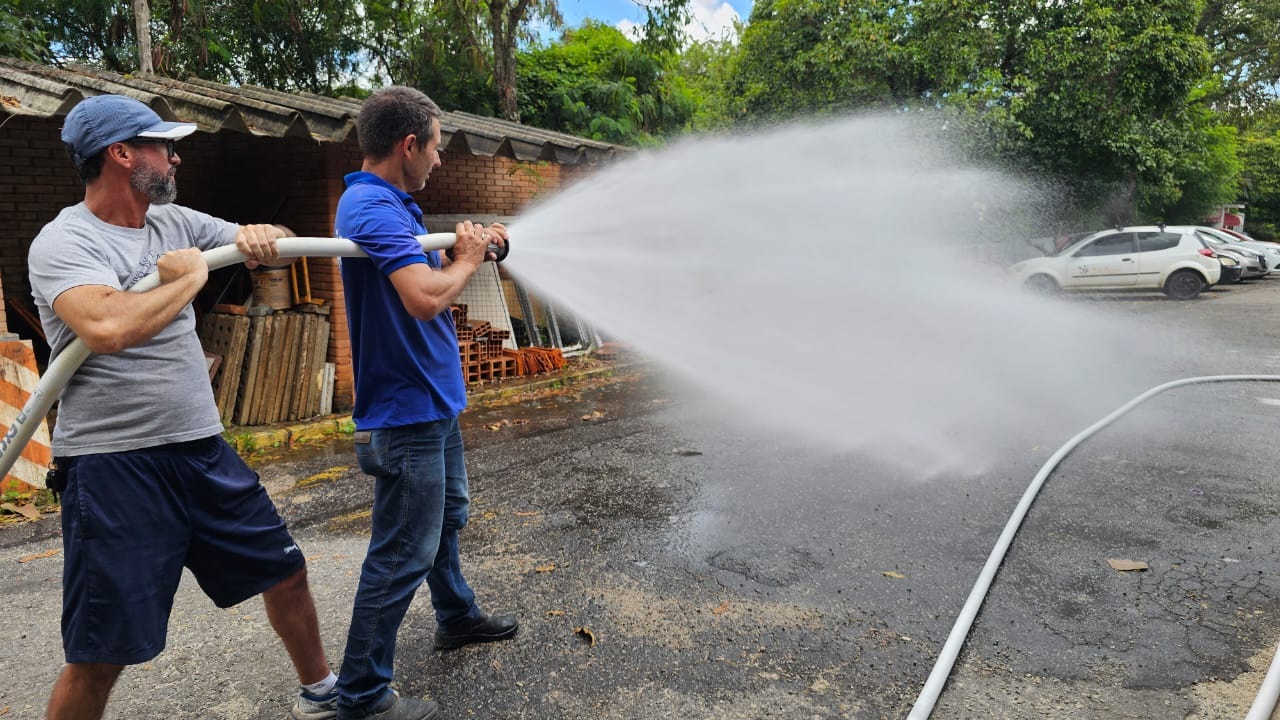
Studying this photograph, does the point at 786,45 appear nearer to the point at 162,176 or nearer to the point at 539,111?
the point at 539,111

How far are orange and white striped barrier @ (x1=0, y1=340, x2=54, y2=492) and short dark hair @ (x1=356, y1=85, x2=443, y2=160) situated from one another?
4.15 meters

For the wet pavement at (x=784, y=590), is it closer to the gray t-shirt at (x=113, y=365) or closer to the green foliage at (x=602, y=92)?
the gray t-shirt at (x=113, y=365)

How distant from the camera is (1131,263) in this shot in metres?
16.8

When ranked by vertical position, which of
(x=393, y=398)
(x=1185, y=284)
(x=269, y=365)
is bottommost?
(x=1185, y=284)

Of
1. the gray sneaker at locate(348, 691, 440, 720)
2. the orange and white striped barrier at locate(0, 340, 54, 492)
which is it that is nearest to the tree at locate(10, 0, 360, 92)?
the orange and white striped barrier at locate(0, 340, 54, 492)

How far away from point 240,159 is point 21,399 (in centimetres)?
375

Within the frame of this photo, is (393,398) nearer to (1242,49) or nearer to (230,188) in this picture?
(230,188)

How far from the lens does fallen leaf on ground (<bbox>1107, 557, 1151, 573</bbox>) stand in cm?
381

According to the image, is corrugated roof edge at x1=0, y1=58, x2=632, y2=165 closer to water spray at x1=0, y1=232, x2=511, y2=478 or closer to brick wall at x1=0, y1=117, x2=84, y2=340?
brick wall at x1=0, y1=117, x2=84, y2=340

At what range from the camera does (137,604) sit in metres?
2.16

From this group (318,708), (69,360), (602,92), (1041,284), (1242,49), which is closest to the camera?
(69,360)

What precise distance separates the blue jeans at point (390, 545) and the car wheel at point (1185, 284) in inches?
721

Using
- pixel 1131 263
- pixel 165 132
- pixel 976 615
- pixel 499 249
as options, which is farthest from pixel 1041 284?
pixel 165 132

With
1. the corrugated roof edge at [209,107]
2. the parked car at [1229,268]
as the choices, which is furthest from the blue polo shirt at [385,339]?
the parked car at [1229,268]
